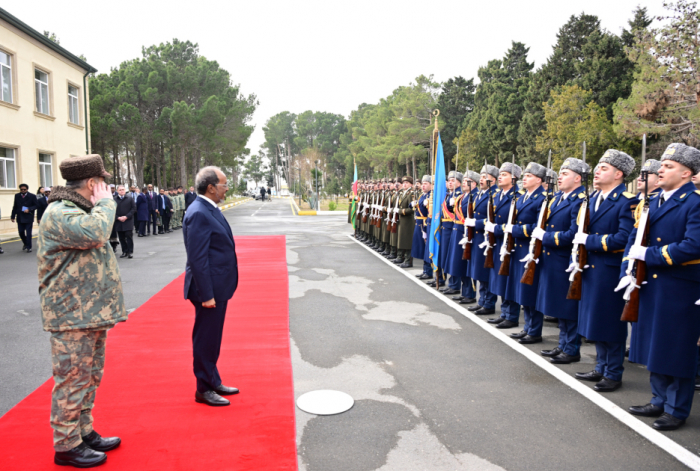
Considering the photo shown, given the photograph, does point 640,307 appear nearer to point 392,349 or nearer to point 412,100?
point 392,349

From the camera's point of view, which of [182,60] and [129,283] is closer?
[129,283]

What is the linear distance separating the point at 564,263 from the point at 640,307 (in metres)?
1.27

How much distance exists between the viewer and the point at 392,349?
212 inches

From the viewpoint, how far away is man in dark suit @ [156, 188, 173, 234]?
19375 mm

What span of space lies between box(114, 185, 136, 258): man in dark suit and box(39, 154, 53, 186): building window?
11544 mm

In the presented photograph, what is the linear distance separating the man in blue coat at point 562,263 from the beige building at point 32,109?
19.6m

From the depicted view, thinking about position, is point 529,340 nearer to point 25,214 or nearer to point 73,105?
point 25,214

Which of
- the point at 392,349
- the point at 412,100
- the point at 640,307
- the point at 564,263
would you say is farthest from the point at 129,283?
the point at 412,100

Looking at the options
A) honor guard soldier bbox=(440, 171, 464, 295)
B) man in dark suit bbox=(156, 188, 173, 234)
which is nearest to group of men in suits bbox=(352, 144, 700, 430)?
honor guard soldier bbox=(440, 171, 464, 295)

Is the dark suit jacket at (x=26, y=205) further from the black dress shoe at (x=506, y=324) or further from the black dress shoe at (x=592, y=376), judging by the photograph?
the black dress shoe at (x=592, y=376)

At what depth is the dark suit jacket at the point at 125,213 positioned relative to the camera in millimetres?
12273

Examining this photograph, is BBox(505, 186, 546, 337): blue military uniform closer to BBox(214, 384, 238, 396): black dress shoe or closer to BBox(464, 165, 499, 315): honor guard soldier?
BBox(464, 165, 499, 315): honor guard soldier

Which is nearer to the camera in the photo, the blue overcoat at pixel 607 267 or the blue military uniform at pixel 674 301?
the blue military uniform at pixel 674 301

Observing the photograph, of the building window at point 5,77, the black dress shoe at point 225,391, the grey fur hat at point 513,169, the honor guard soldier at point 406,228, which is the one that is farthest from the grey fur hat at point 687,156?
the building window at point 5,77
